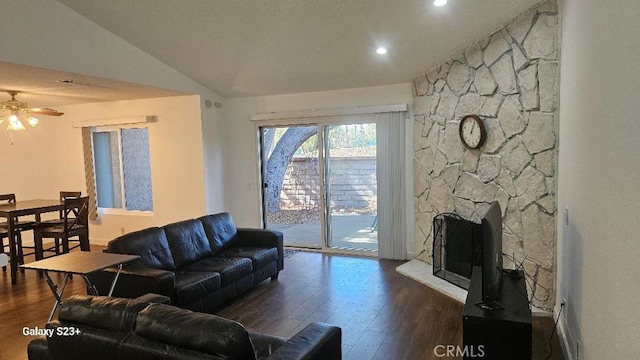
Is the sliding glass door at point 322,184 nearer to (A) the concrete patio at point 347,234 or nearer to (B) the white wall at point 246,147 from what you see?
(A) the concrete patio at point 347,234

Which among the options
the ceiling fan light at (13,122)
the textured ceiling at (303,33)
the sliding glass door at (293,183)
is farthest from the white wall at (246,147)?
the ceiling fan light at (13,122)

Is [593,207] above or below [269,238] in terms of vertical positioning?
above

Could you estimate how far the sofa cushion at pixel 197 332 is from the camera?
1643 mm

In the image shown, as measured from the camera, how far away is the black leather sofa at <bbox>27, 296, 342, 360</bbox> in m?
1.67

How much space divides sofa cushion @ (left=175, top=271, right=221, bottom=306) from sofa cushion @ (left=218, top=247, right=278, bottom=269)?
633 mm

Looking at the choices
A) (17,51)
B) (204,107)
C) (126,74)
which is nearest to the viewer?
(17,51)

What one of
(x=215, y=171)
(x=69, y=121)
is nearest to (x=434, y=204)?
(x=215, y=171)

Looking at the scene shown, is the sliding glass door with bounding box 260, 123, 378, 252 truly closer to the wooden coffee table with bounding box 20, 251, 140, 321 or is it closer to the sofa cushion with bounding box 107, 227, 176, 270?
the sofa cushion with bounding box 107, 227, 176, 270

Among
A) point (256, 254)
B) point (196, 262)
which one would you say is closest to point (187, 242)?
point (196, 262)

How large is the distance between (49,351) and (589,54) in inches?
132

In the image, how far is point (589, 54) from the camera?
7.57 ft

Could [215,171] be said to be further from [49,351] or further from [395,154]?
[49,351]

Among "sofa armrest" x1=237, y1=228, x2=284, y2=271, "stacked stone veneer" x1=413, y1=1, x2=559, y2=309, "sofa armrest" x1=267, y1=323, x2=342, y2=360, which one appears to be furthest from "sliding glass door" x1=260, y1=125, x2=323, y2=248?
"sofa armrest" x1=267, y1=323, x2=342, y2=360

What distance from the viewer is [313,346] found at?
196cm
